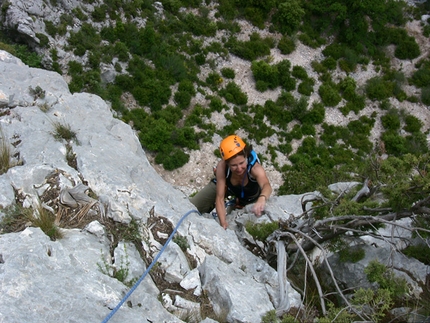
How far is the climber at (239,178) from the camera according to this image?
5593 mm

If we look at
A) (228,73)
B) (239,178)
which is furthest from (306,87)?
(239,178)

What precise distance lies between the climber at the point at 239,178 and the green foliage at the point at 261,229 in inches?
14.9

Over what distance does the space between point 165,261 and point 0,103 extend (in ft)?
16.0

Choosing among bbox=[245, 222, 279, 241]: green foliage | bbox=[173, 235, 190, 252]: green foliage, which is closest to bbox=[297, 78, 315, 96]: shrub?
bbox=[245, 222, 279, 241]: green foliage

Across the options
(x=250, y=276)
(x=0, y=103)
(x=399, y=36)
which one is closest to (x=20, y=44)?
(x=0, y=103)

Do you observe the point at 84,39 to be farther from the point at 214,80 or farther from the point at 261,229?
the point at 261,229

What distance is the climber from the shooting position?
5593mm

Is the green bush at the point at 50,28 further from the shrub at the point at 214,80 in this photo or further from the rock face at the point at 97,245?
the rock face at the point at 97,245

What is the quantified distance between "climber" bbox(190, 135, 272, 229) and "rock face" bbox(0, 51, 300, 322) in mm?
570

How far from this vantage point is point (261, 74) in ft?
60.3

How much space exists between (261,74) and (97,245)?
1555 centimetres

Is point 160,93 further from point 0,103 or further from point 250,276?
point 250,276

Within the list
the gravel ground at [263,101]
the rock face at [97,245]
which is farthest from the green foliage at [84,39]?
the rock face at [97,245]

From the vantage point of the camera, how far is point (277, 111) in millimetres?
17812
